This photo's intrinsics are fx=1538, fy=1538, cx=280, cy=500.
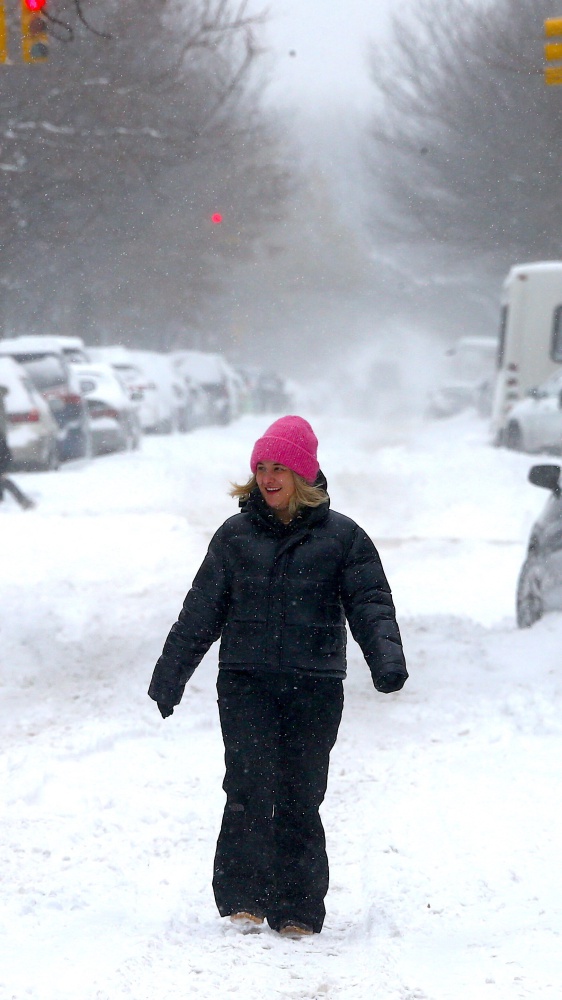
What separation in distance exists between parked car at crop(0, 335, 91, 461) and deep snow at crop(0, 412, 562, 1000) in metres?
8.87

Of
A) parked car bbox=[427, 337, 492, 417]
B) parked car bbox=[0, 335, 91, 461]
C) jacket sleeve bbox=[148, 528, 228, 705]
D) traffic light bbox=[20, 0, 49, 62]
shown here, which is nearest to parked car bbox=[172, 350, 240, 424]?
parked car bbox=[427, 337, 492, 417]

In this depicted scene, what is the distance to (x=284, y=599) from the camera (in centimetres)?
420

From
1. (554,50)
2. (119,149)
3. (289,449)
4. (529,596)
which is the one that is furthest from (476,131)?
(289,449)

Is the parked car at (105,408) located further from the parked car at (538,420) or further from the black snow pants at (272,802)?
the black snow pants at (272,802)

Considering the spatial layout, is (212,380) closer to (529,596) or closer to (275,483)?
(529,596)

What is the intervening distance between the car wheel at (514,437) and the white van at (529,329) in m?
0.44

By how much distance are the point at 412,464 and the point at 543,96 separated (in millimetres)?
10747

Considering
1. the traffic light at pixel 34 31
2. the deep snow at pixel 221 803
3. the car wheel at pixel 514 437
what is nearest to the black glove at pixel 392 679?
the deep snow at pixel 221 803

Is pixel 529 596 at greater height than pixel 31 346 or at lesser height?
greater

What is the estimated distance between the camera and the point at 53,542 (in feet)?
43.8

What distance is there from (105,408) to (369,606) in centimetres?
1981

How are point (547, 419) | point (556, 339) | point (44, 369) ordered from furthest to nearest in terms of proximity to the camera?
1. point (556, 339)
2. point (547, 419)
3. point (44, 369)

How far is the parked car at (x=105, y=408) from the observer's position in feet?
77.5

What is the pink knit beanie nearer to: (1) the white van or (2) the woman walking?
(2) the woman walking
